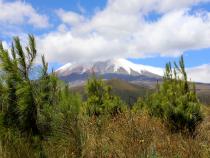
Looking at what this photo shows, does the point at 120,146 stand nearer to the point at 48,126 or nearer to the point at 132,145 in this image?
the point at 132,145

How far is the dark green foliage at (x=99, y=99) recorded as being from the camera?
20.2 meters

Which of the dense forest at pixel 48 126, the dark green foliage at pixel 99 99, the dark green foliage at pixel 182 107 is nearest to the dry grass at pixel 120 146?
the dense forest at pixel 48 126

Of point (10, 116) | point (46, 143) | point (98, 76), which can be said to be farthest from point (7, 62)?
point (98, 76)

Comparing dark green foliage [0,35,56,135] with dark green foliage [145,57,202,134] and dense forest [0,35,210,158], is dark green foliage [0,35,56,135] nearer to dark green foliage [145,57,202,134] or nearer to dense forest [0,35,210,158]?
dense forest [0,35,210,158]

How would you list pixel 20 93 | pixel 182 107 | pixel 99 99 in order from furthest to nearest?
pixel 99 99 < pixel 182 107 < pixel 20 93

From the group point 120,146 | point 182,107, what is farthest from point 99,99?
point 120,146

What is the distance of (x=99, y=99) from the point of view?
2092 cm

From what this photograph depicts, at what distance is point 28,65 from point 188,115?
9244mm

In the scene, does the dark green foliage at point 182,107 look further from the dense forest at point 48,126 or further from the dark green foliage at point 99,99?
the dense forest at point 48,126

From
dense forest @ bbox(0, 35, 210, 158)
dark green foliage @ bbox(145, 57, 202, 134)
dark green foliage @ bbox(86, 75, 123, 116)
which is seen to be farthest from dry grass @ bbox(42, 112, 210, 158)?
dark green foliage @ bbox(86, 75, 123, 116)

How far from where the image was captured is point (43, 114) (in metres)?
8.97

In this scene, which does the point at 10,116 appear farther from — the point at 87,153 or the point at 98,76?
the point at 98,76

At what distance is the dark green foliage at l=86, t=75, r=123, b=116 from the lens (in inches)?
795

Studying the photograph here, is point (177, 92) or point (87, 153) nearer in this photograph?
point (87, 153)
